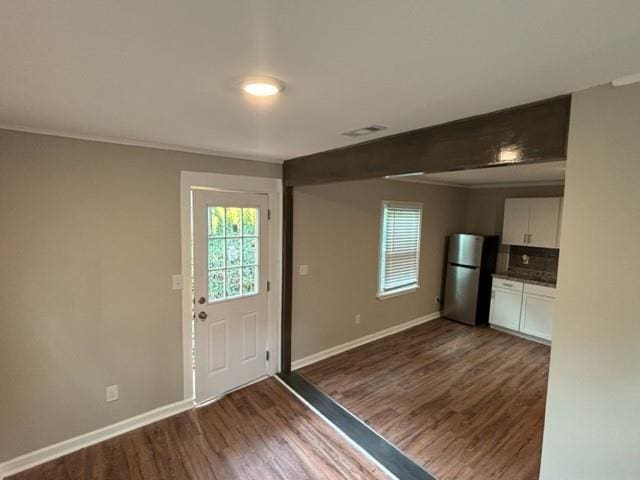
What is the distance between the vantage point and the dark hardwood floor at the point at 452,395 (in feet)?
7.97

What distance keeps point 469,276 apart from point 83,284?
4910 millimetres

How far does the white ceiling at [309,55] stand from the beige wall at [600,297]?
0.21 meters

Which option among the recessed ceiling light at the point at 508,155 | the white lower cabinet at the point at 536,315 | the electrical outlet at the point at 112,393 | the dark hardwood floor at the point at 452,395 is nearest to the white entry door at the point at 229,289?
the electrical outlet at the point at 112,393

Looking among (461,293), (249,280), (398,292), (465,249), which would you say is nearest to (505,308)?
(461,293)

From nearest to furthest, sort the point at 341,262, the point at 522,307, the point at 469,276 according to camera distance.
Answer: the point at 341,262, the point at 522,307, the point at 469,276

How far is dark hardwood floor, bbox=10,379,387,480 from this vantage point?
2213 mm

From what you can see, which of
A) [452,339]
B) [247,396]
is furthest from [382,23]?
[452,339]

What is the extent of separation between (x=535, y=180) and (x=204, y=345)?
4.79 metres

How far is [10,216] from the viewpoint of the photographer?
81.6 inches

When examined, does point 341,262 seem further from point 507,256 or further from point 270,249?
point 507,256

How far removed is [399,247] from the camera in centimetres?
472

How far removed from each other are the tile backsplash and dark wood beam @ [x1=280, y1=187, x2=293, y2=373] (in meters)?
3.69

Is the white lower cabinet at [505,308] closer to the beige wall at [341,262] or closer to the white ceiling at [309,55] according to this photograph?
the beige wall at [341,262]

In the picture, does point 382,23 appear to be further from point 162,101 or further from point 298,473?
point 298,473
